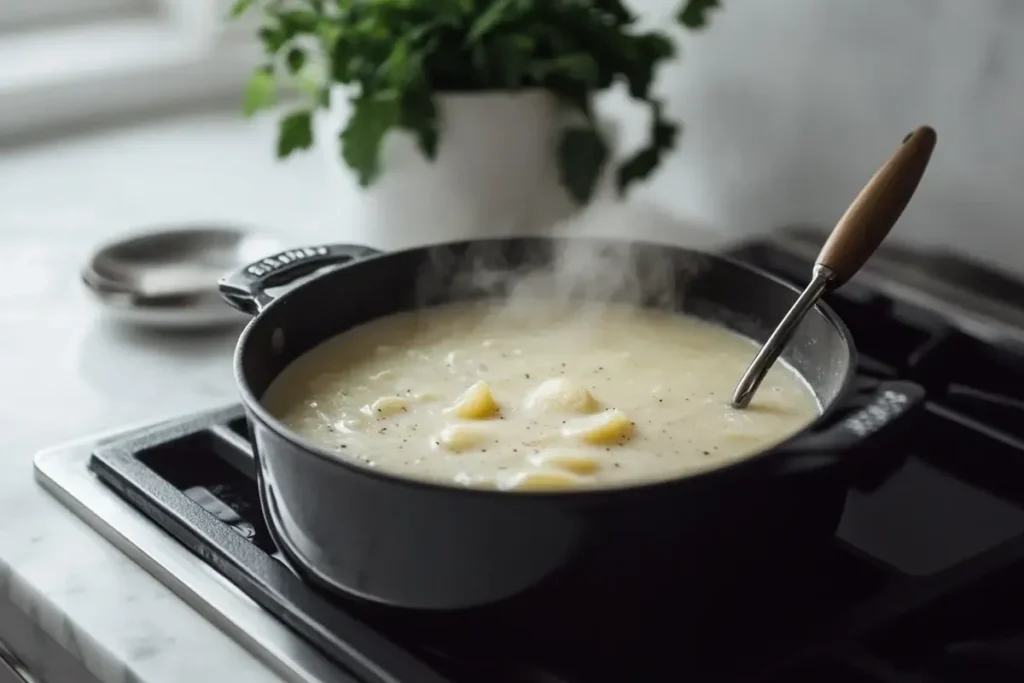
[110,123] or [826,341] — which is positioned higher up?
[826,341]

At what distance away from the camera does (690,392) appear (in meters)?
0.85

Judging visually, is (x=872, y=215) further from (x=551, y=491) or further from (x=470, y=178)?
(x=470, y=178)

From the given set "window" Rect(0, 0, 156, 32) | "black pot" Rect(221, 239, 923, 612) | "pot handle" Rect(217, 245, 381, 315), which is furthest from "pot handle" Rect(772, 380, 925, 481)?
"window" Rect(0, 0, 156, 32)

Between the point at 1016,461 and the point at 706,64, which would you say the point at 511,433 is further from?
the point at 706,64

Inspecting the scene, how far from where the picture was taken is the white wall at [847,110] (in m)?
1.07

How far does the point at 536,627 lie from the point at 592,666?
4 cm

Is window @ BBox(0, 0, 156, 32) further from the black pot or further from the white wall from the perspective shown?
the black pot

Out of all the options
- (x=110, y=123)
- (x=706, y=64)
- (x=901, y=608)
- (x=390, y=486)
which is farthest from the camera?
(x=110, y=123)

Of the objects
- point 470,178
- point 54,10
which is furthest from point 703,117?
point 54,10

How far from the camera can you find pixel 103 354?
107 cm

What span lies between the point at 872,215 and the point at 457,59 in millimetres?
483

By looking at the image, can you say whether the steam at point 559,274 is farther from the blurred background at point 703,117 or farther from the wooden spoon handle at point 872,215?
the blurred background at point 703,117

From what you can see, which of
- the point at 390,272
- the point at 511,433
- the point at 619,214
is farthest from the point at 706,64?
the point at 511,433

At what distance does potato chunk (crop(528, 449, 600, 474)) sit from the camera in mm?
716
